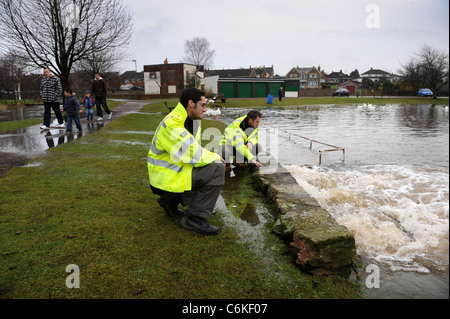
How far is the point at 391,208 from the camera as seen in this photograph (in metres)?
5.44

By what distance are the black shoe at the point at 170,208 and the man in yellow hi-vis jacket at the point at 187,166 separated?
0.74 feet

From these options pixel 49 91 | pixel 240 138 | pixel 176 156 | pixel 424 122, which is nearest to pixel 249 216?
pixel 176 156

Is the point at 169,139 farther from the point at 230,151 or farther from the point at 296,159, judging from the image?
the point at 296,159

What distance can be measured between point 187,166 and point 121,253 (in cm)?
123

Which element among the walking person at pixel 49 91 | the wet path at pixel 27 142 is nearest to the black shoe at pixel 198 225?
the wet path at pixel 27 142

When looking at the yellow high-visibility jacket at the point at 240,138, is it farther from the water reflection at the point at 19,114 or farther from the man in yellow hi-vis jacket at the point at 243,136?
the water reflection at the point at 19,114

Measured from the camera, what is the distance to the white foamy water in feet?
12.5

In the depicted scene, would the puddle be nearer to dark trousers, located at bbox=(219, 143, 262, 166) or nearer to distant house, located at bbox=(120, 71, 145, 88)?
dark trousers, located at bbox=(219, 143, 262, 166)

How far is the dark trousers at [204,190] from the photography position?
12.0 ft

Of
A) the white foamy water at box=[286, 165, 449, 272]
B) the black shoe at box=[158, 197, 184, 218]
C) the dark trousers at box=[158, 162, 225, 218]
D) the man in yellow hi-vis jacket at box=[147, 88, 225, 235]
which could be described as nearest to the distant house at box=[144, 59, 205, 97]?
the white foamy water at box=[286, 165, 449, 272]

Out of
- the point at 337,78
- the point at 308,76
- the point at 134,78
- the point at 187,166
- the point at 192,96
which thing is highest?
the point at 337,78

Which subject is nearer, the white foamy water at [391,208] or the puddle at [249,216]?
the puddle at [249,216]

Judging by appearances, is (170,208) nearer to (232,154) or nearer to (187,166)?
(187,166)

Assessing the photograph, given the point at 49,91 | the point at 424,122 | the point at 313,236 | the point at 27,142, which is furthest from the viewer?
the point at 424,122
